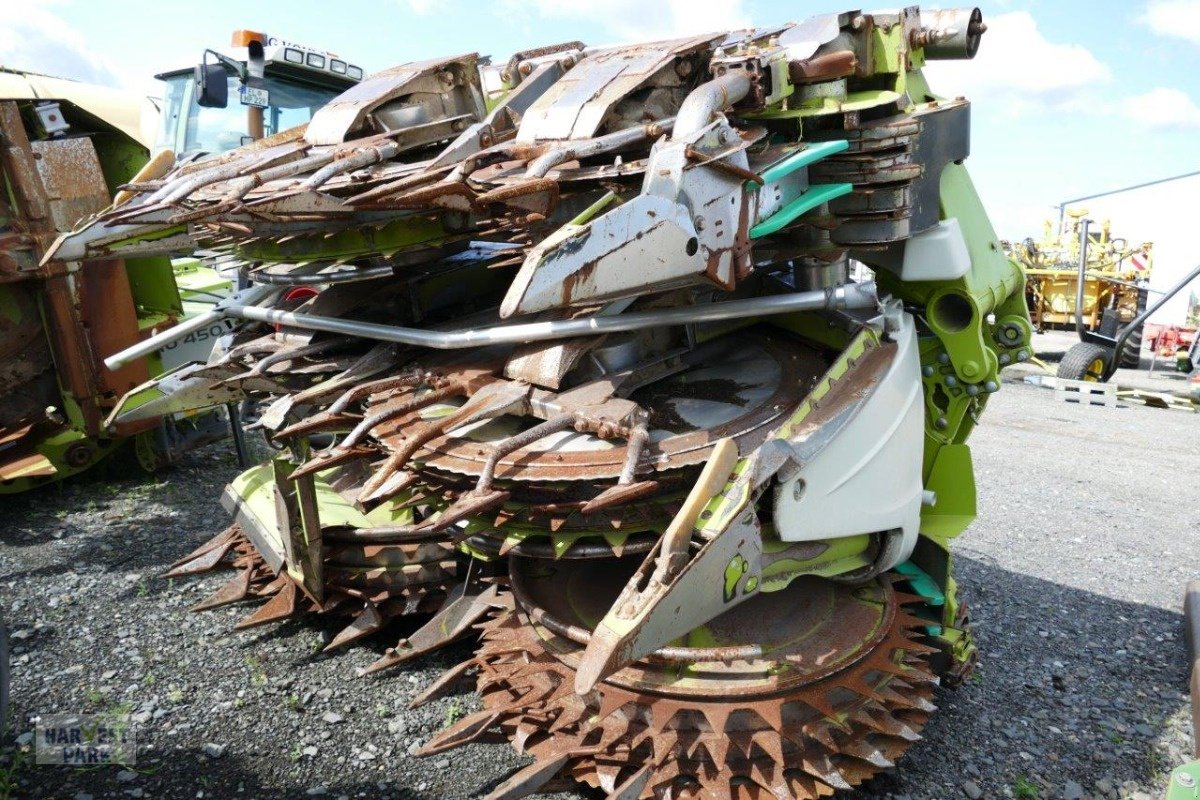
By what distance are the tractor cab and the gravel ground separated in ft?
9.24

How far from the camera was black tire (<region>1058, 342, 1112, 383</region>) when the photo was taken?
11.1 m

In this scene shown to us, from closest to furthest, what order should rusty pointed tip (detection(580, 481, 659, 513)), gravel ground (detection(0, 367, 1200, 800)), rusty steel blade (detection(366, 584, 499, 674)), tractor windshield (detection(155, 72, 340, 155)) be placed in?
1. rusty pointed tip (detection(580, 481, 659, 513))
2. gravel ground (detection(0, 367, 1200, 800))
3. rusty steel blade (detection(366, 584, 499, 674))
4. tractor windshield (detection(155, 72, 340, 155))

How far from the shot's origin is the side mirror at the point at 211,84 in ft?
18.3

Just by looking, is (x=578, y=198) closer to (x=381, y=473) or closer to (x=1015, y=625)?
(x=381, y=473)

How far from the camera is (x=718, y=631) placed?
2.73 meters

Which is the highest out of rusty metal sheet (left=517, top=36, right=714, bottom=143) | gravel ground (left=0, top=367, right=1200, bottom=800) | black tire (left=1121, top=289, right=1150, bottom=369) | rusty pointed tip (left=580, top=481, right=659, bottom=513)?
rusty metal sheet (left=517, top=36, right=714, bottom=143)

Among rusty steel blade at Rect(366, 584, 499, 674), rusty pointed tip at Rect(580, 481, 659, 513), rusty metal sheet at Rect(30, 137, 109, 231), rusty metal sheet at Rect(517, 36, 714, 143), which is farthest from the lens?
rusty metal sheet at Rect(30, 137, 109, 231)

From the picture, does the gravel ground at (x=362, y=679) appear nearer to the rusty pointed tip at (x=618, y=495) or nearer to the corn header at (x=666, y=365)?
the corn header at (x=666, y=365)

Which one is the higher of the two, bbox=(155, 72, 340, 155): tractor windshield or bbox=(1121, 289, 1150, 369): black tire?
bbox=(155, 72, 340, 155): tractor windshield

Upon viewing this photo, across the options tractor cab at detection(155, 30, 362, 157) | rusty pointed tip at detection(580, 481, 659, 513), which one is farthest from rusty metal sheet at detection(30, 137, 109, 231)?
rusty pointed tip at detection(580, 481, 659, 513)

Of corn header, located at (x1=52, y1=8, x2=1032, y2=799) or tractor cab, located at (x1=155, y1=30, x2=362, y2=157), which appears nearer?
corn header, located at (x1=52, y1=8, x2=1032, y2=799)
